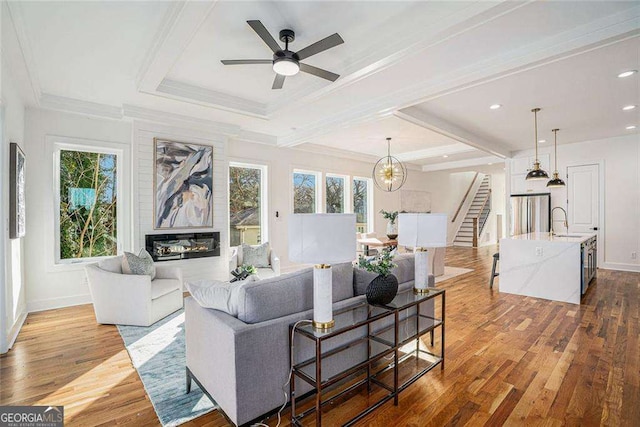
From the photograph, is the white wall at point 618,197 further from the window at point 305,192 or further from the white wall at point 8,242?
the white wall at point 8,242

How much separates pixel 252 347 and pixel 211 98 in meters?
3.48

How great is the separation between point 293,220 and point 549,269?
→ 4.39 metres

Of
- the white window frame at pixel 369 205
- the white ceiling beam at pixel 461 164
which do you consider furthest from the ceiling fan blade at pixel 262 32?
the white ceiling beam at pixel 461 164

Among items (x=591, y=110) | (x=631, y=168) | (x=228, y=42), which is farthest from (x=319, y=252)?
(x=631, y=168)

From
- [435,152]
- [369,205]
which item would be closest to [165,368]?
[369,205]

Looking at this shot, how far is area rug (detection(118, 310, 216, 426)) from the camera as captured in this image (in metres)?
2.01

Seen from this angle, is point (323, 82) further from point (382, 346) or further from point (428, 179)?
point (428, 179)

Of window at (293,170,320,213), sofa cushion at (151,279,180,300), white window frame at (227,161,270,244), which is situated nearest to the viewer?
sofa cushion at (151,279,180,300)

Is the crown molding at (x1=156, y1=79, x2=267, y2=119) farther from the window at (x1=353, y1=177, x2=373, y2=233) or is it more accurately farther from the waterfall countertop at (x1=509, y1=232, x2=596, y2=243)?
the waterfall countertop at (x1=509, y1=232, x2=596, y2=243)

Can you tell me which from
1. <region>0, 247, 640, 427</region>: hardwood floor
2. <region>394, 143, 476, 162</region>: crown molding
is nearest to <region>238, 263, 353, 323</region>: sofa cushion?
<region>0, 247, 640, 427</region>: hardwood floor

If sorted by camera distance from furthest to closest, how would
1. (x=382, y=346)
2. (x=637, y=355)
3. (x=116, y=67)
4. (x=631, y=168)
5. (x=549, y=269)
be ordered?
(x=631, y=168)
(x=549, y=269)
(x=116, y=67)
(x=637, y=355)
(x=382, y=346)

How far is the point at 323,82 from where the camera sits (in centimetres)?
359

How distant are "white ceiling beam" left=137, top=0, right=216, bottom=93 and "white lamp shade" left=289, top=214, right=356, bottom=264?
5.67 ft

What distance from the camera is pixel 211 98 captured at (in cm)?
411
